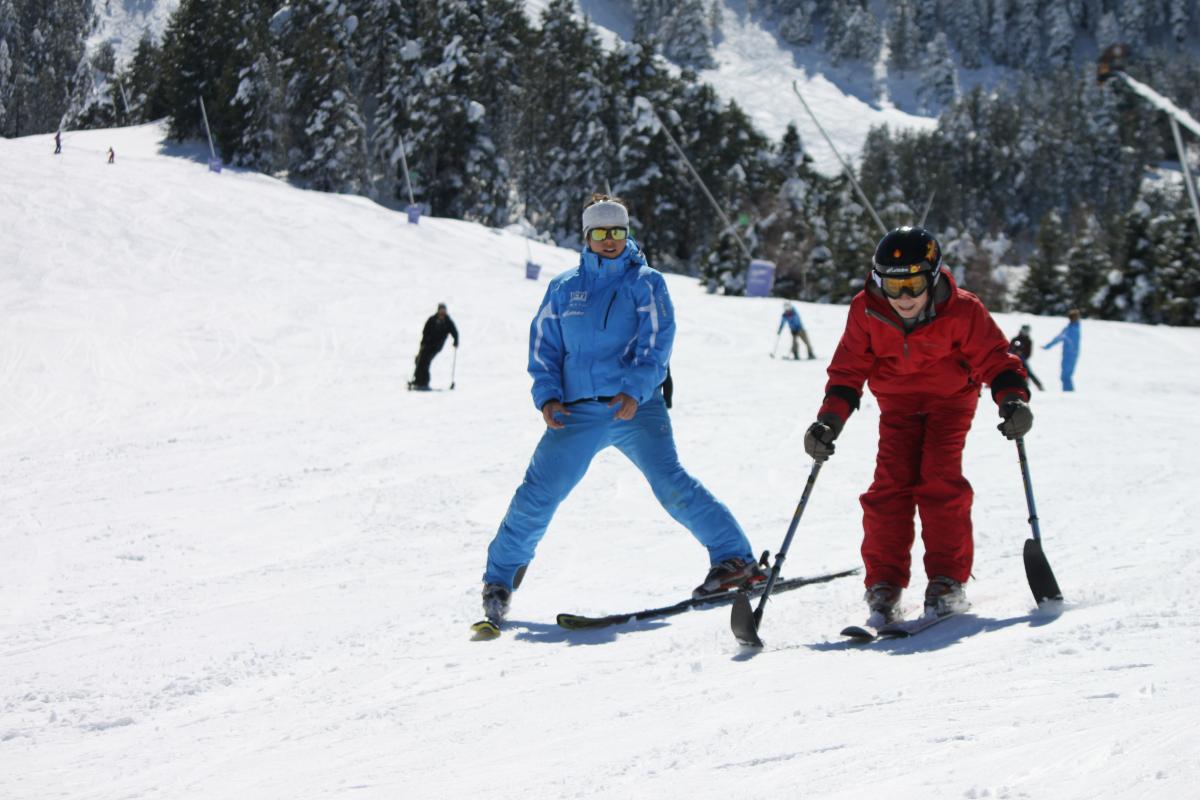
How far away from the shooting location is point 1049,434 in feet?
36.6

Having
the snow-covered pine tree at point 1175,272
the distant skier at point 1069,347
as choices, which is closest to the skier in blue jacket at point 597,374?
the distant skier at point 1069,347

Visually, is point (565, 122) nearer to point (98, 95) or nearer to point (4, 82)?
point (98, 95)

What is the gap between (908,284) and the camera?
12.9 ft

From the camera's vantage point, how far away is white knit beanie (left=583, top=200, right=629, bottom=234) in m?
4.58

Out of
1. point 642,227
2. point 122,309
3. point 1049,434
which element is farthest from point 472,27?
point 1049,434

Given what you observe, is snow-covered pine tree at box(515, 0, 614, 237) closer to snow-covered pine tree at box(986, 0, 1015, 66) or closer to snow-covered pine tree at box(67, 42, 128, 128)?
snow-covered pine tree at box(67, 42, 128, 128)

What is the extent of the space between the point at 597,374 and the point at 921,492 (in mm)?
1357

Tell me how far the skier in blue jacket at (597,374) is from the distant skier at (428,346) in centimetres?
1144

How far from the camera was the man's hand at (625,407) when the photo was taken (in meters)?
4.41

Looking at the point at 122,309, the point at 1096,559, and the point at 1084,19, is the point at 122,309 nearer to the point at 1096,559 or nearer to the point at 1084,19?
the point at 1096,559

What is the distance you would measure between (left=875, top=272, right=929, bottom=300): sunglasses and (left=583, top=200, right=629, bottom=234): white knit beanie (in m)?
1.16

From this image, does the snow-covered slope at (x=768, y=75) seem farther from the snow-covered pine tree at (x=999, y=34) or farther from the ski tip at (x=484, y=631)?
the ski tip at (x=484, y=631)

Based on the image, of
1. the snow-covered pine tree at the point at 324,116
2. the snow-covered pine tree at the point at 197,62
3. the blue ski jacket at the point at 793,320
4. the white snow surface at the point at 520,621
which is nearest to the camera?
the white snow surface at the point at 520,621

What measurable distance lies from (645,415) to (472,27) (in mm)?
57845
